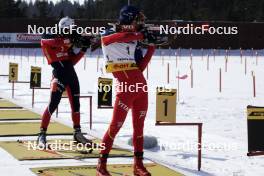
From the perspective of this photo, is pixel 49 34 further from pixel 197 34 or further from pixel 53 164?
pixel 197 34

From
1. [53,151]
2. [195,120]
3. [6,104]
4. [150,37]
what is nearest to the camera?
[150,37]

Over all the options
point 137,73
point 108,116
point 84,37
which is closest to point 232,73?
point 108,116

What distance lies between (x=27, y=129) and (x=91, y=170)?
3.55 metres

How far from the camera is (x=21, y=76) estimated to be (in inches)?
959

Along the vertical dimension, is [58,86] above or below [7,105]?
above

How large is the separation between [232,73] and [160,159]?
60.5 feet

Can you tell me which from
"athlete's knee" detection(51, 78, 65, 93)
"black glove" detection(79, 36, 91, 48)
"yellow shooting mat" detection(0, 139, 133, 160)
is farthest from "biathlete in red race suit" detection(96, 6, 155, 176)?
"athlete's knee" detection(51, 78, 65, 93)

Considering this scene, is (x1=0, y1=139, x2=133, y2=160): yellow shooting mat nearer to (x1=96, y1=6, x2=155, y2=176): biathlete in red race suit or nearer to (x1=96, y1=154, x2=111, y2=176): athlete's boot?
(x1=96, y1=154, x2=111, y2=176): athlete's boot

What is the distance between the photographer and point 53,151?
8.16 m

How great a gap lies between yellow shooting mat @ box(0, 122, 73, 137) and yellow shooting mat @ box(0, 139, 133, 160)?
2.80 ft

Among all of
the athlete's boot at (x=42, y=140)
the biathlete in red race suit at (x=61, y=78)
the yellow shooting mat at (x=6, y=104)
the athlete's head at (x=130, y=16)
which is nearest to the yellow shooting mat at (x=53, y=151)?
the athlete's boot at (x=42, y=140)

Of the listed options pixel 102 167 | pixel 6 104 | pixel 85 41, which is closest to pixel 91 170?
pixel 102 167

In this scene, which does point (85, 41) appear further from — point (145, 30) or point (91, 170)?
point (91, 170)

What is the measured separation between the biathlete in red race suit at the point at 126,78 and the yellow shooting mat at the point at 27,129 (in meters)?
3.57
